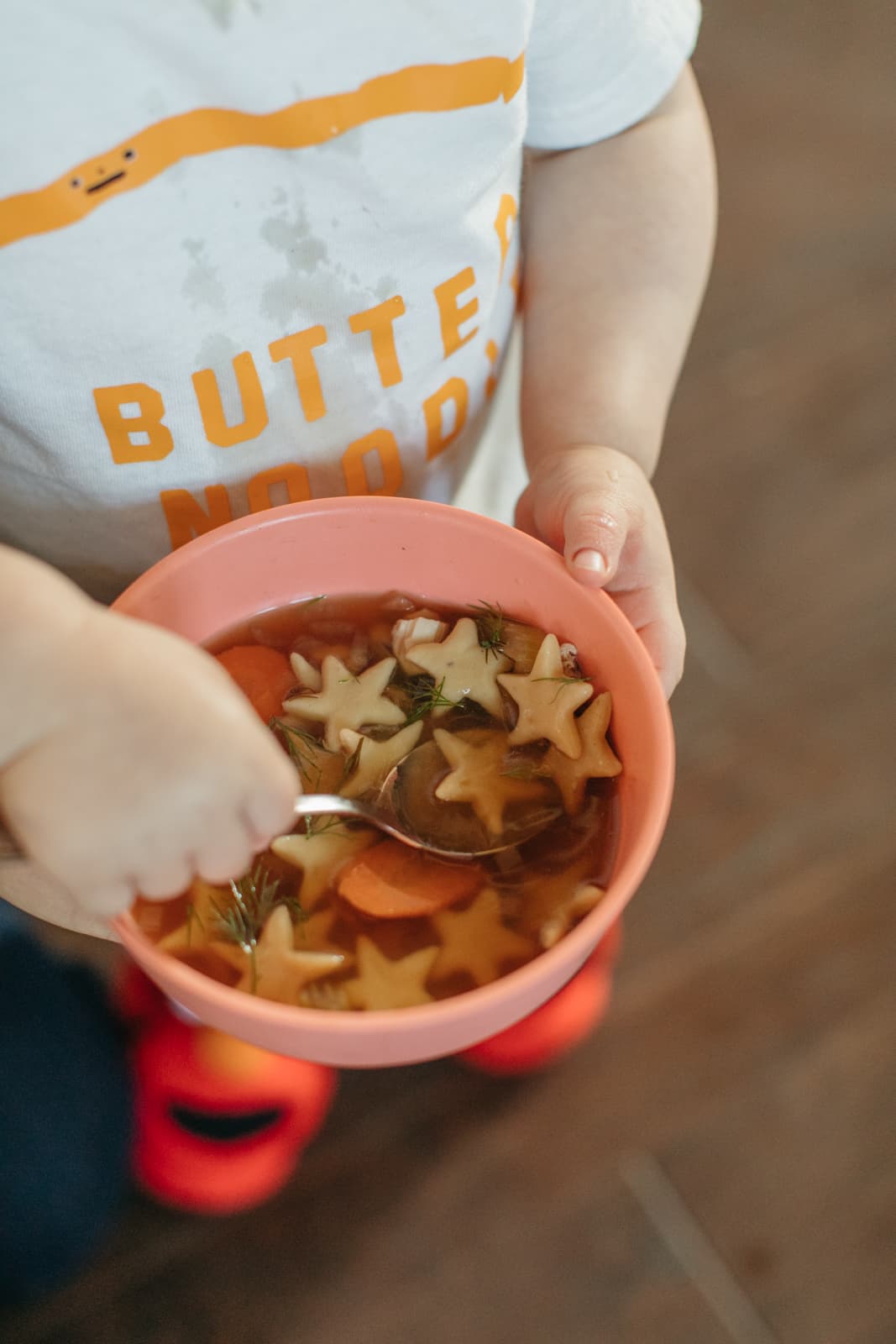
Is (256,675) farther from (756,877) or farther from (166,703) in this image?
(756,877)

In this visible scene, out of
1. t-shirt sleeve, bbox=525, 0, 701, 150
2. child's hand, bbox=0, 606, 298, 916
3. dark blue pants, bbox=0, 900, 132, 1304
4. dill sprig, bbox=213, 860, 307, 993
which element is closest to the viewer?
child's hand, bbox=0, 606, 298, 916

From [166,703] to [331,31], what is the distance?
0.98 feet

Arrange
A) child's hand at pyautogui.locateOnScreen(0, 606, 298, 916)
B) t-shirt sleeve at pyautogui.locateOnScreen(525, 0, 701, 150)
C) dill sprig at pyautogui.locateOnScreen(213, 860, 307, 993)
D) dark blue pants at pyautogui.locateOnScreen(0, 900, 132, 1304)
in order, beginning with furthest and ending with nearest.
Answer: dark blue pants at pyautogui.locateOnScreen(0, 900, 132, 1304) < t-shirt sleeve at pyautogui.locateOnScreen(525, 0, 701, 150) < dill sprig at pyautogui.locateOnScreen(213, 860, 307, 993) < child's hand at pyautogui.locateOnScreen(0, 606, 298, 916)

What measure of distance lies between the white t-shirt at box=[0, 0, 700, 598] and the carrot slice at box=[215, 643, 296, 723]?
0.25 ft

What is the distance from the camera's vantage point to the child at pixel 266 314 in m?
0.39

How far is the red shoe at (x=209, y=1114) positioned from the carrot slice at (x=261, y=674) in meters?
0.44

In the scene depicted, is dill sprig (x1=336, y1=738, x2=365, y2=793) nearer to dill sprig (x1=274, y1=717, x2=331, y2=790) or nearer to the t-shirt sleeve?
dill sprig (x1=274, y1=717, x2=331, y2=790)

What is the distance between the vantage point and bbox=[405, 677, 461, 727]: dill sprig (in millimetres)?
566

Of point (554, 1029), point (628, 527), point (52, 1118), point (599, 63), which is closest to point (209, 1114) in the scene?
point (52, 1118)

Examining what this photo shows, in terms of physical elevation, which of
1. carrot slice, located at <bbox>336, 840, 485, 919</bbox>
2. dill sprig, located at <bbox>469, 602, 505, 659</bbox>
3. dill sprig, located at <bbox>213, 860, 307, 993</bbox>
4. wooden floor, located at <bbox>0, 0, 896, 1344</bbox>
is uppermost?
dill sprig, located at <bbox>469, 602, 505, 659</bbox>

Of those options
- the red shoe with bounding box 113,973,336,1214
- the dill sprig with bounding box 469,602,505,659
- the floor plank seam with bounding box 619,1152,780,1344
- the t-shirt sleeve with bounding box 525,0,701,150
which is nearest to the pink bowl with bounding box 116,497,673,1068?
the dill sprig with bounding box 469,602,505,659

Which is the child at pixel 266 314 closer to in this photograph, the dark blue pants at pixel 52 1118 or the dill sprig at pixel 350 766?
the dill sprig at pixel 350 766

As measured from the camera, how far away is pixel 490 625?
22.6 inches

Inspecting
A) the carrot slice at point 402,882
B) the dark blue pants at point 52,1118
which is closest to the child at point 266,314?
the carrot slice at point 402,882
